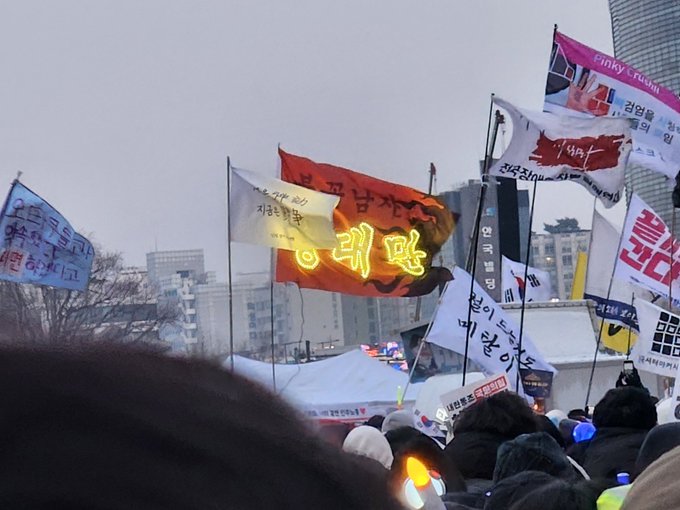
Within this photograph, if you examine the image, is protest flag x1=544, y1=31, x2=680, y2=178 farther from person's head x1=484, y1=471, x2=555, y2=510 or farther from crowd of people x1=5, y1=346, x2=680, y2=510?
crowd of people x1=5, y1=346, x2=680, y2=510

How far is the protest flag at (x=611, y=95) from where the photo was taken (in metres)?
10.7

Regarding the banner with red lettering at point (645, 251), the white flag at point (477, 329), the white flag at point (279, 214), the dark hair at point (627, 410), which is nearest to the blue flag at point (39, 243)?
the white flag at point (279, 214)

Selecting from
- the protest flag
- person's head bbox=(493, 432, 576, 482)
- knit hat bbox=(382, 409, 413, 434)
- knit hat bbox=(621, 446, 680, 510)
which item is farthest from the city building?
knit hat bbox=(621, 446, 680, 510)

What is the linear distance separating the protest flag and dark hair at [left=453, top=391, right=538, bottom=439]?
6.58m

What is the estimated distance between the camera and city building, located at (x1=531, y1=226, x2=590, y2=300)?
105062 mm

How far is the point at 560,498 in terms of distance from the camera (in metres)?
2.30

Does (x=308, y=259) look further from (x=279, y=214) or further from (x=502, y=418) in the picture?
(x=502, y=418)

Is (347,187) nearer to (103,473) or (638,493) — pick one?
(638,493)

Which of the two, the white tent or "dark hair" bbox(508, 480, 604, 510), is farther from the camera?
the white tent

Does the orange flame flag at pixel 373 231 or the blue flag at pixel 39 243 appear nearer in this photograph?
the blue flag at pixel 39 243

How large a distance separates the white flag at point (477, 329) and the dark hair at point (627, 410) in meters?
4.81

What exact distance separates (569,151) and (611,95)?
1.34m

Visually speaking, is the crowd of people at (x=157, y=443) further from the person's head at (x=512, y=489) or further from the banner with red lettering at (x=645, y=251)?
the banner with red lettering at (x=645, y=251)

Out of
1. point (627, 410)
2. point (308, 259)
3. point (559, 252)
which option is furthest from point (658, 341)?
point (559, 252)
